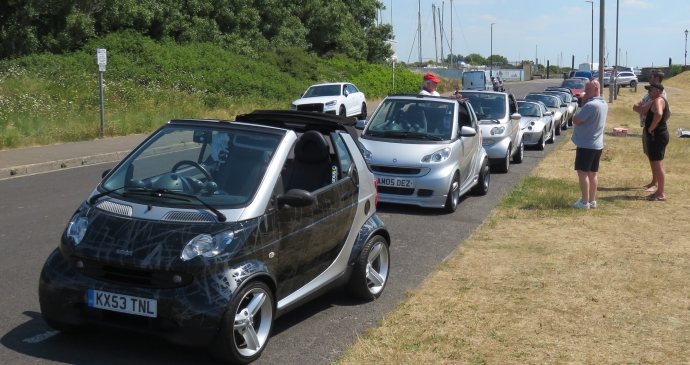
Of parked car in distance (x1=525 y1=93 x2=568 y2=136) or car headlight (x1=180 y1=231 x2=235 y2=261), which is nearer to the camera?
car headlight (x1=180 y1=231 x2=235 y2=261)

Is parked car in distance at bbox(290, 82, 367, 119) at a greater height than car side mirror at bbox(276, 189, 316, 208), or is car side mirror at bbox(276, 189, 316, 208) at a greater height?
parked car in distance at bbox(290, 82, 367, 119)

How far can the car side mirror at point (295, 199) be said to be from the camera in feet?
17.6

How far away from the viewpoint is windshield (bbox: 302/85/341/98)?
32.4 meters

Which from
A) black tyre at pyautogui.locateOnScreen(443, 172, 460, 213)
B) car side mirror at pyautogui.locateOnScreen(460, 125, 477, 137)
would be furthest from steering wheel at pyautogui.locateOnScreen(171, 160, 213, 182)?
car side mirror at pyautogui.locateOnScreen(460, 125, 477, 137)

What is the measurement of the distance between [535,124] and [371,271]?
1657 cm

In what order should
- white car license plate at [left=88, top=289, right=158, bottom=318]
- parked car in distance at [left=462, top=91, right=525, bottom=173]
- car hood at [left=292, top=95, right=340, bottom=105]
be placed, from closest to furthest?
1. white car license plate at [left=88, top=289, right=158, bottom=318]
2. parked car in distance at [left=462, top=91, right=525, bottom=173]
3. car hood at [left=292, top=95, right=340, bottom=105]

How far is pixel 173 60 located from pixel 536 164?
878 inches

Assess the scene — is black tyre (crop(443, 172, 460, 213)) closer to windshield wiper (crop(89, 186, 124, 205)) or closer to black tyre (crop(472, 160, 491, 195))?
black tyre (crop(472, 160, 491, 195))

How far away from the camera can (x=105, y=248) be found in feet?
16.2

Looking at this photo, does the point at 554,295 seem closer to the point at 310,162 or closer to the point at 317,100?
the point at 310,162

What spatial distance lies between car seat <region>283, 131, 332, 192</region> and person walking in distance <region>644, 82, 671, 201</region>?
25.3ft

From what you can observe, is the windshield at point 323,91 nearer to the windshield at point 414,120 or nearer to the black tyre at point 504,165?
the black tyre at point 504,165

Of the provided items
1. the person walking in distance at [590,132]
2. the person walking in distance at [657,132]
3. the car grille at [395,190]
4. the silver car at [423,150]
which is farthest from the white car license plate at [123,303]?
the person walking in distance at [657,132]

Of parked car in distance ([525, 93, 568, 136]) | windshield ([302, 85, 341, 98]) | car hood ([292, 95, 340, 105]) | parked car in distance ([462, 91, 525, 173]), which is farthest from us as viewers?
windshield ([302, 85, 341, 98])
